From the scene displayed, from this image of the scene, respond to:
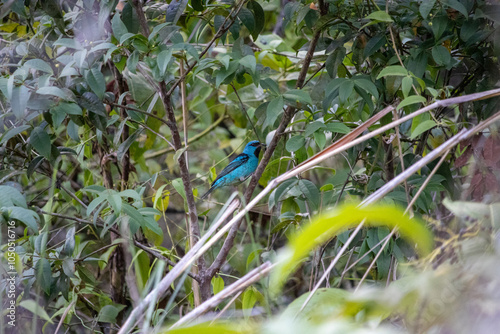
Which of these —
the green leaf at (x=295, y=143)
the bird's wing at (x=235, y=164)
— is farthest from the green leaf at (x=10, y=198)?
the bird's wing at (x=235, y=164)

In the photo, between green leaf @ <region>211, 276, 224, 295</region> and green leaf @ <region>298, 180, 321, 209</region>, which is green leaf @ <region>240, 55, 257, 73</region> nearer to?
green leaf @ <region>298, 180, 321, 209</region>


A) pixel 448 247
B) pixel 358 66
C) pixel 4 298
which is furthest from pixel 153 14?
pixel 448 247

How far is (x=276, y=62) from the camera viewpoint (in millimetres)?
3473

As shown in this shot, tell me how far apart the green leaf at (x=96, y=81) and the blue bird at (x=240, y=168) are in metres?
2.43

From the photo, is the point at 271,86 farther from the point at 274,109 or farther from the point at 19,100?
the point at 19,100

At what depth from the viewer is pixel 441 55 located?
209 cm

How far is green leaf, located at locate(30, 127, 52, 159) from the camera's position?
2237mm

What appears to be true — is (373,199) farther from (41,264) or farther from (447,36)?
(41,264)

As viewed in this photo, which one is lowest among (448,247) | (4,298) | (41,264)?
(4,298)

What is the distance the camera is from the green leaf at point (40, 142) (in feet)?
7.34

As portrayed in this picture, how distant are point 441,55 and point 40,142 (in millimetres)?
1830

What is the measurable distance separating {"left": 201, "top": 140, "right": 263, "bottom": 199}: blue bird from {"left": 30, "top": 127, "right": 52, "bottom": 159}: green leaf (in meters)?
2.35

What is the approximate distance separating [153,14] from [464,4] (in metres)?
1.57

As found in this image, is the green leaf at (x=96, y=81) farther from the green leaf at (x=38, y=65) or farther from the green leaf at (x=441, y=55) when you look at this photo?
the green leaf at (x=441, y=55)
